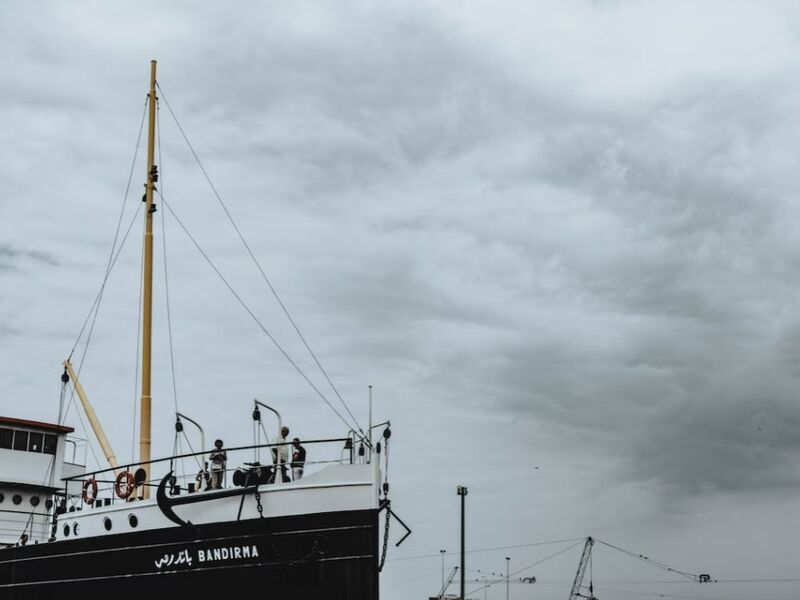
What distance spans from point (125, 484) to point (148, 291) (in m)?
7.20

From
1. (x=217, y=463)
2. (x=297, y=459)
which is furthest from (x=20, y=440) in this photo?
(x=297, y=459)

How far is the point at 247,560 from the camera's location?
22844 mm

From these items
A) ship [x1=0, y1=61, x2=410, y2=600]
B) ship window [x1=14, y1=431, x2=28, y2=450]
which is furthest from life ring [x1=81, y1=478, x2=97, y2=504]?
ship window [x1=14, y1=431, x2=28, y2=450]

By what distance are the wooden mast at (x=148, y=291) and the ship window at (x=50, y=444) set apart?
7.56 m

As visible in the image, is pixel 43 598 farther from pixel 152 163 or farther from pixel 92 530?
pixel 152 163

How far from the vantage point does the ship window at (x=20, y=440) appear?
111 ft

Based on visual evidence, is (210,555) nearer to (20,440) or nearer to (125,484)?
(125,484)

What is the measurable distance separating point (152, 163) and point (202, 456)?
11544 mm

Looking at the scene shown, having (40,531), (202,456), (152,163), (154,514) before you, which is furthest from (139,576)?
(152,163)

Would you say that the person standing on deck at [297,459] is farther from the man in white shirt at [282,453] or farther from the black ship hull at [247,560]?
the black ship hull at [247,560]

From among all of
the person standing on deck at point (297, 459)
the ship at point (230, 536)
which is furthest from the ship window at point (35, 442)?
the person standing on deck at point (297, 459)

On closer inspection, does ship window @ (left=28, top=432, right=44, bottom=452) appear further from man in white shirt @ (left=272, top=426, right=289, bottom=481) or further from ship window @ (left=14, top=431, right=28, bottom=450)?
man in white shirt @ (left=272, top=426, right=289, bottom=481)

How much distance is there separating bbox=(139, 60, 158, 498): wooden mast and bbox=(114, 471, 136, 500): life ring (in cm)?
101

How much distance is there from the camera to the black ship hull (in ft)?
73.5
